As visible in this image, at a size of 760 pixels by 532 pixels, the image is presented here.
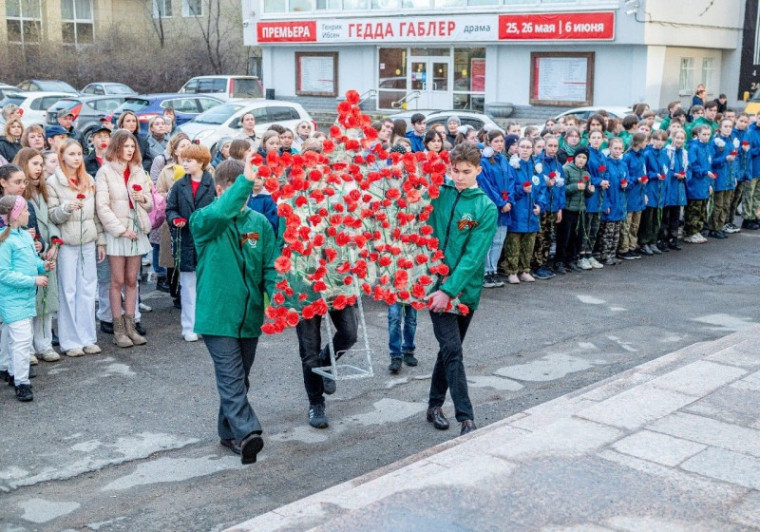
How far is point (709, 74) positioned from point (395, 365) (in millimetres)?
30034

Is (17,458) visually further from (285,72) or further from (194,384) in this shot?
(285,72)

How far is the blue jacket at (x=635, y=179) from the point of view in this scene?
1362 cm

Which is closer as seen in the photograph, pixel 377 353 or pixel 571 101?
pixel 377 353

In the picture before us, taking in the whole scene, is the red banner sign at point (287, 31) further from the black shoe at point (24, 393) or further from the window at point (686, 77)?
the black shoe at point (24, 393)

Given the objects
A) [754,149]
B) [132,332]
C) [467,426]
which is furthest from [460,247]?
[754,149]

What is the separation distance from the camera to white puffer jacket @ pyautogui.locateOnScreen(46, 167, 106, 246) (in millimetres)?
8578

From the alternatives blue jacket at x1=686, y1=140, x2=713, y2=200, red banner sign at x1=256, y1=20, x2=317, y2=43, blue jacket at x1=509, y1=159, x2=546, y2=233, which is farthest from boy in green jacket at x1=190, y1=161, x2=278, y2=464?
red banner sign at x1=256, y1=20, x2=317, y2=43

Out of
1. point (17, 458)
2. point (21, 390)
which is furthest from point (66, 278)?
point (17, 458)

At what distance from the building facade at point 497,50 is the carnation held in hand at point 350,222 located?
2591 cm

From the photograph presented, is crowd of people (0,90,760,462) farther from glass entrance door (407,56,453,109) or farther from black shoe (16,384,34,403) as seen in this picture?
glass entrance door (407,56,453,109)

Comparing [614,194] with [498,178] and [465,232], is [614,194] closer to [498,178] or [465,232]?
[498,178]

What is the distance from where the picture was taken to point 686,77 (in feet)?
110

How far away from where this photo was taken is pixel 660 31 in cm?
3100

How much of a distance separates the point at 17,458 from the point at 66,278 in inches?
104
